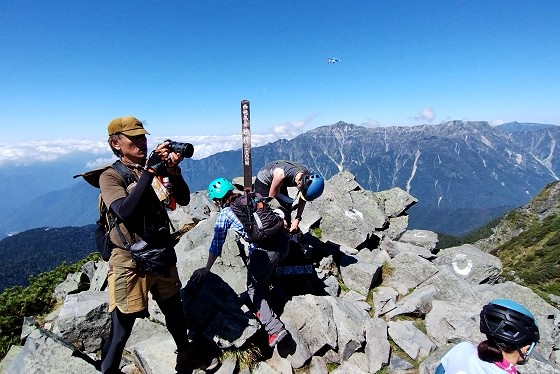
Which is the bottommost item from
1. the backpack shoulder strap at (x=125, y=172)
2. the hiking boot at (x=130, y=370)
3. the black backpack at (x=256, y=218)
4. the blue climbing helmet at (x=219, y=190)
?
the hiking boot at (x=130, y=370)

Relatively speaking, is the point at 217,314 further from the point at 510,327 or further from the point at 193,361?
the point at 510,327

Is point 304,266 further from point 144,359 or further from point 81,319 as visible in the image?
point 81,319

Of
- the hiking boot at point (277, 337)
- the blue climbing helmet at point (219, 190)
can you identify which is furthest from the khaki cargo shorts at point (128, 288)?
→ the hiking boot at point (277, 337)

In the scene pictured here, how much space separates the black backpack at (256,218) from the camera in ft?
20.3

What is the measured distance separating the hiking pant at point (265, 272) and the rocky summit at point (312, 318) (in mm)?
357

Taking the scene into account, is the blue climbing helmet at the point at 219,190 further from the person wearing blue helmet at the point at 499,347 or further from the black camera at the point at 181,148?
the person wearing blue helmet at the point at 499,347

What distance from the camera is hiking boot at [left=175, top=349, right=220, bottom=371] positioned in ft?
19.5

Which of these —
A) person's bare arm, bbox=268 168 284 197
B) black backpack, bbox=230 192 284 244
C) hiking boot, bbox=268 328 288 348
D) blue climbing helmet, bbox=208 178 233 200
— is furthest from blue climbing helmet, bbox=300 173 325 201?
hiking boot, bbox=268 328 288 348

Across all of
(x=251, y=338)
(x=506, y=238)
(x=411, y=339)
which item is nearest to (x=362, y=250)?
(x=411, y=339)

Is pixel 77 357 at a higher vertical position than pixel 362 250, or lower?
higher

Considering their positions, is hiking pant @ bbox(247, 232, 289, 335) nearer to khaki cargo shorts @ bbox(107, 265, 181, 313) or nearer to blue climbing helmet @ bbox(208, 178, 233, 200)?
blue climbing helmet @ bbox(208, 178, 233, 200)

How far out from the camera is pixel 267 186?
30.9ft

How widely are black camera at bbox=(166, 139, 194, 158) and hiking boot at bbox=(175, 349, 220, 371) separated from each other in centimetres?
424

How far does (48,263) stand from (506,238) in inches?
9650
